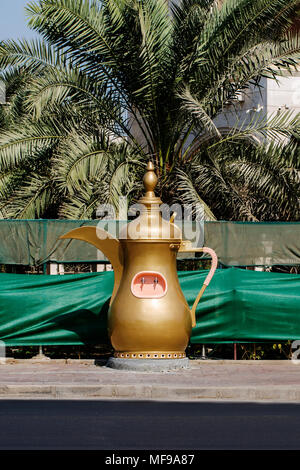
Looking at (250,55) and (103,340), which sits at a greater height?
(250,55)

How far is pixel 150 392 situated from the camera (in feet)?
32.0

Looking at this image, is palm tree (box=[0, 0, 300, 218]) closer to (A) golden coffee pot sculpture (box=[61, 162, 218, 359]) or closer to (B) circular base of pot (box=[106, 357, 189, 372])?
(A) golden coffee pot sculpture (box=[61, 162, 218, 359])

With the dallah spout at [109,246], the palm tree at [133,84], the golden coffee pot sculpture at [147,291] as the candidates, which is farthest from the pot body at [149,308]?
the palm tree at [133,84]

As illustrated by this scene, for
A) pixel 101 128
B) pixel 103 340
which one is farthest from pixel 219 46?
pixel 103 340

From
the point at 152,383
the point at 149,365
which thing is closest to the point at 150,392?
the point at 152,383

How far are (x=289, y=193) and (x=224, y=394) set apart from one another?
7349 mm

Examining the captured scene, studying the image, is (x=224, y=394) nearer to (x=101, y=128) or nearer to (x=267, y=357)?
(x=267, y=357)

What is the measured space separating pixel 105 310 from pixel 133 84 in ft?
19.1

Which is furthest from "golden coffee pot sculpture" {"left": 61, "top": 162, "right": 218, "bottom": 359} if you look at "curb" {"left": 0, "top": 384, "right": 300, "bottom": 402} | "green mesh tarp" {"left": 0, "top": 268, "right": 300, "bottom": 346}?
"curb" {"left": 0, "top": 384, "right": 300, "bottom": 402}

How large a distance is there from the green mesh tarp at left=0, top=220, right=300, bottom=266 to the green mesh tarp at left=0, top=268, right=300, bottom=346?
499 mm

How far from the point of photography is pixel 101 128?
17.2m

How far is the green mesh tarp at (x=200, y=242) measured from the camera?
13.1 m

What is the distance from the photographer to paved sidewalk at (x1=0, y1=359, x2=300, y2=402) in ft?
31.7

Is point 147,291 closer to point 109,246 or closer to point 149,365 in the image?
point 109,246
